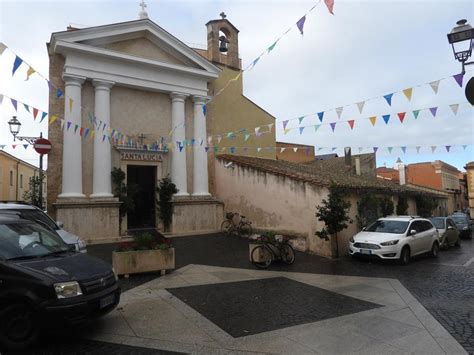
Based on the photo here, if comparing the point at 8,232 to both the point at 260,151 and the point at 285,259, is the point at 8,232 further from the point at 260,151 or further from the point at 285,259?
the point at 260,151

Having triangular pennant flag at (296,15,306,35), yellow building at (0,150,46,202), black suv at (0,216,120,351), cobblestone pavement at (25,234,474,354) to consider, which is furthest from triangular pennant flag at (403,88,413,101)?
yellow building at (0,150,46,202)

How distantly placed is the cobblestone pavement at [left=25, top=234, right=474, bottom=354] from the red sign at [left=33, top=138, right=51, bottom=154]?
3.85 metres

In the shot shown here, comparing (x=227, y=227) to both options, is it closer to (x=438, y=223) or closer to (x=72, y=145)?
(x=72, y=145)

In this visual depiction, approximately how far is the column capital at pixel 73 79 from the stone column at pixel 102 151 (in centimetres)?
50

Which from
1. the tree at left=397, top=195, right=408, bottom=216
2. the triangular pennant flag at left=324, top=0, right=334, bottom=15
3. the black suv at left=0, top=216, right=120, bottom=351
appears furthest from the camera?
the tree at left=397, top=195, right=408, bottom=216

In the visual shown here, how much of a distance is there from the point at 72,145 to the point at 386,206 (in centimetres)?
1376

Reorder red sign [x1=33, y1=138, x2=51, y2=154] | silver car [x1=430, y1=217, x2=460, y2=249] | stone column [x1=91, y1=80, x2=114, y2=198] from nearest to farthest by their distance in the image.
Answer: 1. red sign [x1=33, y1=138, x2=51, y2=154]
2. stone column [x1=91, y1=80, x2=114, y2=198]
3. silver car [x1=430, y1=217, x2=460, y2=249]

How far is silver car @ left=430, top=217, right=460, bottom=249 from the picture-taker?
16297 millimetres

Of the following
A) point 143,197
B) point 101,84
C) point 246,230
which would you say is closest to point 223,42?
point 101,84

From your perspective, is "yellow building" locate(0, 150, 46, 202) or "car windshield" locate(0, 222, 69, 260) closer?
"car windshield" locate(0, 222, 69, 260)

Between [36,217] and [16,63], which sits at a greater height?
[16,63]

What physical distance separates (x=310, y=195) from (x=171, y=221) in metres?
6.22

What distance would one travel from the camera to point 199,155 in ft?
57.6

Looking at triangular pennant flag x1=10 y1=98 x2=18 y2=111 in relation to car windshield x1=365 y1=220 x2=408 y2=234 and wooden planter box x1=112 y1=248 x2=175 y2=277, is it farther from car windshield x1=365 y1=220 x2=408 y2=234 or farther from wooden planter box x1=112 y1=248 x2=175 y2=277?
Result: car windshield x1=365 y1=220 x2=408 y2=234
